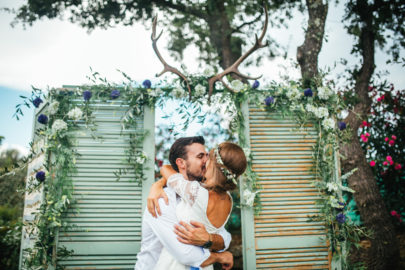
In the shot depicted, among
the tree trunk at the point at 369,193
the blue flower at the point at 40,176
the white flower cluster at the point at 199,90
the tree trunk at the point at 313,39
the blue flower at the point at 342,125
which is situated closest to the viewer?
the blue flower at the point at 40,176

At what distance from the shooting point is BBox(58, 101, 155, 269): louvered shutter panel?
3184 mm

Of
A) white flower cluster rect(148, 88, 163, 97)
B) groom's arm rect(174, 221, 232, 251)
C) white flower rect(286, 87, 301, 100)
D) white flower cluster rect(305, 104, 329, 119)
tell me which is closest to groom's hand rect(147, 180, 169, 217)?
groom's arm rect(174, 221, 232, 251)

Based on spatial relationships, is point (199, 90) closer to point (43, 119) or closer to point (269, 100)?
point (269, 100)

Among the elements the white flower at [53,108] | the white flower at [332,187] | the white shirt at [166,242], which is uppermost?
the white flower at [53,108]

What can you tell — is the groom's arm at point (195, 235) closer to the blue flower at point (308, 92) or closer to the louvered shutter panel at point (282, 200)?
the louvered shutter panel at point (282, 200)

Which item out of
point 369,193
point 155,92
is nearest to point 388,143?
point 369,193

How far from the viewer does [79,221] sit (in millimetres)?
3232

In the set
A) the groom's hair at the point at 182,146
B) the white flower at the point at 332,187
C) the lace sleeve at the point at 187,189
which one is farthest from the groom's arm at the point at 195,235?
the white flower at the point at 332,187

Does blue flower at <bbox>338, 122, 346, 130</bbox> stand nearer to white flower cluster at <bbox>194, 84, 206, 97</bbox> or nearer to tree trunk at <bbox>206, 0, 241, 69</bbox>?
white flower cluster at <bbox>194, 84, 206, 97</bbox>

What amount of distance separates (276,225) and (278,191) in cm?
38

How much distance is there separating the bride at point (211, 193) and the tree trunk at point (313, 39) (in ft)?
9.72

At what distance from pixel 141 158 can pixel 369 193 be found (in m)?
3.50

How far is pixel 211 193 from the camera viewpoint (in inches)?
93.4

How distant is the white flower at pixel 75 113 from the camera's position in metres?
3.27
